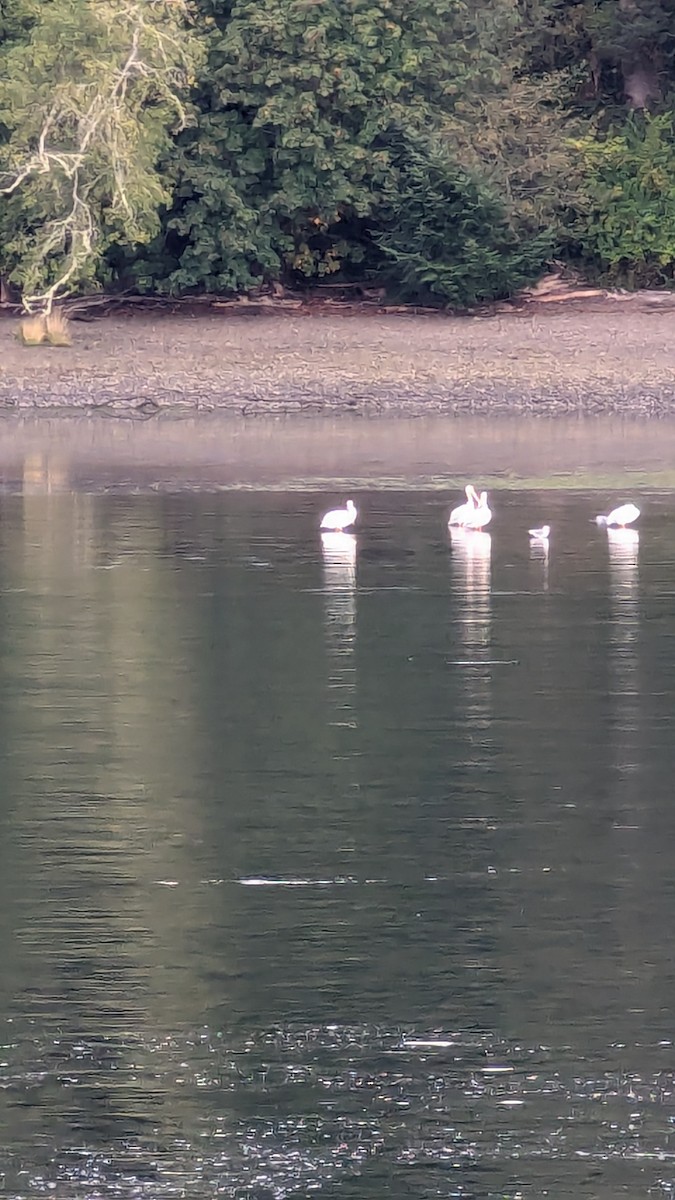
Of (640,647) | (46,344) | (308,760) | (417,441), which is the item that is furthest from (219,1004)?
(46,344)

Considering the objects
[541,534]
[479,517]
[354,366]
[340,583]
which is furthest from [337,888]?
[354,366]

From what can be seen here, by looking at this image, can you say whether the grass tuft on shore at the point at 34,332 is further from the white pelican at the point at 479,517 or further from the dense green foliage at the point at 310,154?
the white pelican at the point at 479,517

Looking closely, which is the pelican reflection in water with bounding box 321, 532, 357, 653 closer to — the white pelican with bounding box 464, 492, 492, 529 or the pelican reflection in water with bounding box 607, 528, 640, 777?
the white pelican with bounding box 464, 492, 492, 529

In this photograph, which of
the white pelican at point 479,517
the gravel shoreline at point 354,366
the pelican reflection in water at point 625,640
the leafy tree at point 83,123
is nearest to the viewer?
the pelican reflection in water at point 625,640

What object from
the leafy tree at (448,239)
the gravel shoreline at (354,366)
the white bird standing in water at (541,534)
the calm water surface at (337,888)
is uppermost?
the leafy tree at (448,239)

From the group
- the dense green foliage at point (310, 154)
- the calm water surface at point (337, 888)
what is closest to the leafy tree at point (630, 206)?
the dense green foliage at point (310, 154)

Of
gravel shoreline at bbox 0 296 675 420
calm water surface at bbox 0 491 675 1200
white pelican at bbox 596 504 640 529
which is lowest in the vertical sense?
calm water surface at bbox 0 491 675 1200

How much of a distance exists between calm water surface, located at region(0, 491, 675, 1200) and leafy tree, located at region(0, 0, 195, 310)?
16019 millimetres

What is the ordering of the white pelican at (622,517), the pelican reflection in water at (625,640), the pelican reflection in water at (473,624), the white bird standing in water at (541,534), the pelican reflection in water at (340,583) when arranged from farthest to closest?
the white pelican at (622,517), the white bird standing in water at (541,534), the pelican reflection in water at (340,583), the pelican reflection in water at (473,624), the pelican reflection in water at (625,640)

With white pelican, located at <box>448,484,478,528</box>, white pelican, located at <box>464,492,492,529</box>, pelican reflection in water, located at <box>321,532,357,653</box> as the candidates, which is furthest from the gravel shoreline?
pelican reflection in water, located at <box>321,532,357,653</box>

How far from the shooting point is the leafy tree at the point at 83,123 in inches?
1268

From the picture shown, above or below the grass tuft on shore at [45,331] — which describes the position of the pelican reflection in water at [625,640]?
below

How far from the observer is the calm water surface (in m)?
7.36

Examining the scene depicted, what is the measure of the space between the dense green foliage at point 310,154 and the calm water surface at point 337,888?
16.4m
